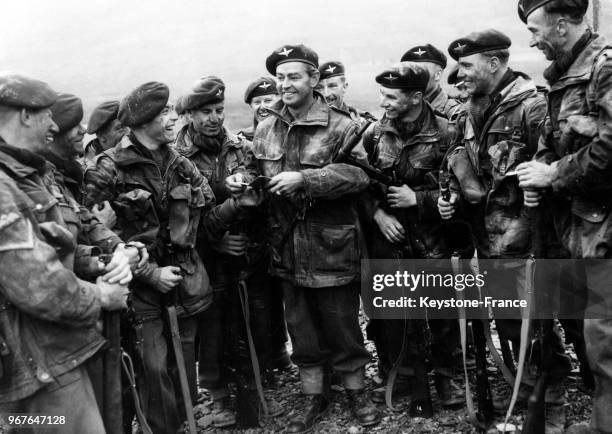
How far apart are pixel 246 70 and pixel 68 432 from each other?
16.9 m

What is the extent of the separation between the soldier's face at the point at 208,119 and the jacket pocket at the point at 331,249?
1.25m

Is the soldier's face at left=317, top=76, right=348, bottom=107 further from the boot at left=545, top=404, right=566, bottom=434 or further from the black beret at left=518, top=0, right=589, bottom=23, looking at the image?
the boot at left=545, top=404, right=566, bottom=434

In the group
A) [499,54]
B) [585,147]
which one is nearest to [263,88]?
[499,54]

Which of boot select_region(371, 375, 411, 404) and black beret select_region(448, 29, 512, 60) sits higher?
black beret select_region(448, 29, 512, 60)

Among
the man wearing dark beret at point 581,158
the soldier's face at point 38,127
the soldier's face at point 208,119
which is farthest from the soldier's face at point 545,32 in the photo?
the soldier's face at point 38,127

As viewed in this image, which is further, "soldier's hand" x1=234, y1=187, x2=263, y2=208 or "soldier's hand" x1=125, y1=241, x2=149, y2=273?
"soldier's hand" x1=234, y1=187, x2=263, y2=208

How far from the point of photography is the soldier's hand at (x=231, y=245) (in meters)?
4.95

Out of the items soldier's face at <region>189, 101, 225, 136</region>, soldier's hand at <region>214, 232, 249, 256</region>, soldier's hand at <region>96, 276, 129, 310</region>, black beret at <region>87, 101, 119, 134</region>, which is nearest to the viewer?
soldier's hand at <region>96, 276, 129, 310</region>

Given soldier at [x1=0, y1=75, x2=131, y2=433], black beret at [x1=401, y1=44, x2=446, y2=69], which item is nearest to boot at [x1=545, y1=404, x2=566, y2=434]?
soldier at [x1=0, y1=75, x2=131, y2=433]

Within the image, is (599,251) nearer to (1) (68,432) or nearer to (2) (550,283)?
(2) (550,283)

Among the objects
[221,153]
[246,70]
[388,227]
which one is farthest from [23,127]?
[246,70]

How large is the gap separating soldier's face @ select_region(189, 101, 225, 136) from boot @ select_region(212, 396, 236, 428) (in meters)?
2.25

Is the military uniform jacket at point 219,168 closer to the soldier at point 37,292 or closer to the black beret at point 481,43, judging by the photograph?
the soldier at point 37,292

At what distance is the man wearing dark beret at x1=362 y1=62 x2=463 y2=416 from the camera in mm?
4637
